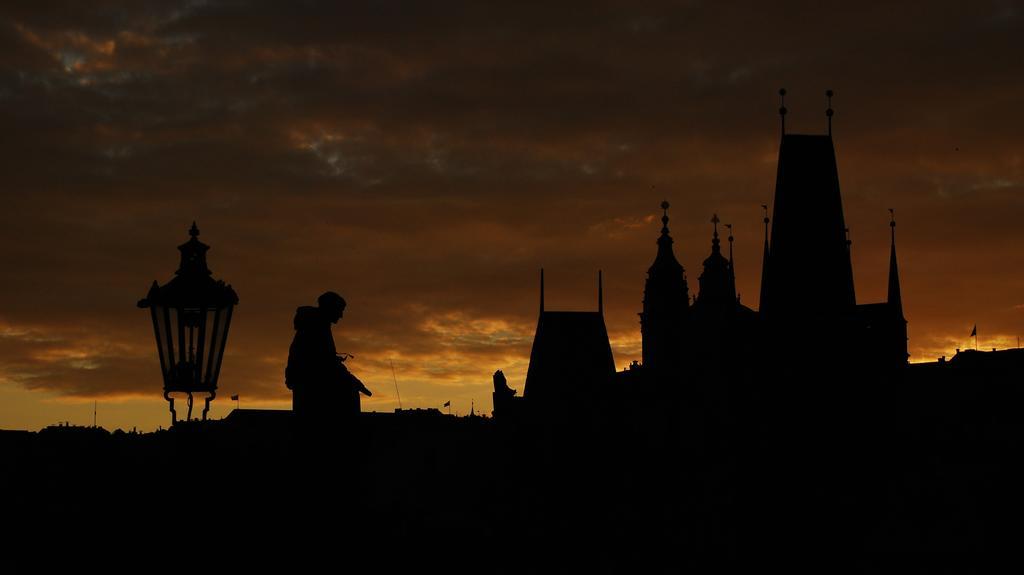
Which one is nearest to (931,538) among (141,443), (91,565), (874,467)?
(874,467)

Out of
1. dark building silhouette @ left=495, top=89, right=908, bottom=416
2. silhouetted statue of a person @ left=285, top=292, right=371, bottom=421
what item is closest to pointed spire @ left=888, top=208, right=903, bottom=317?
dark building silhouette @ left=495, top=89, right=908, bottom=416

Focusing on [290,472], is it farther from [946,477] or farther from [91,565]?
[946,477]

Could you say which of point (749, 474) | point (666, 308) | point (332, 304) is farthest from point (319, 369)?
point (666, 308)

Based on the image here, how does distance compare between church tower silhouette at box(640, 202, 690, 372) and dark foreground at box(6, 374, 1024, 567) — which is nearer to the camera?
dark foreground at box(6, 374, 1024, 567)

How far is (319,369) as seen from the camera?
1666cm

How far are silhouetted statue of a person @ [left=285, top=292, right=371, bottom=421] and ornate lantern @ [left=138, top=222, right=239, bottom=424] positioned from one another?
0.71 metres

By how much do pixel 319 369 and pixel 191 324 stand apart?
1.29 meters

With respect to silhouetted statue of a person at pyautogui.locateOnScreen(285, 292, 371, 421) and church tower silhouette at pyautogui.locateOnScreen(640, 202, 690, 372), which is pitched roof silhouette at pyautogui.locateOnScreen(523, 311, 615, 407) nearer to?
church tower silhouette at pyautogui.locateOnScreen(640, 202, 690, 372)

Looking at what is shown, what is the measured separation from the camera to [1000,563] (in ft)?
321

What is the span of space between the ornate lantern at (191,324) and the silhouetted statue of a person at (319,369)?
71 centimetres

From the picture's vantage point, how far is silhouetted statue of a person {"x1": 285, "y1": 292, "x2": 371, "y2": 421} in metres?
16.6

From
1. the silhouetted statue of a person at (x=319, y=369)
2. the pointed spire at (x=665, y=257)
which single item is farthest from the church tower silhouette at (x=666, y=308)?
the silhouetted statue of a person at (x=319, y=369)

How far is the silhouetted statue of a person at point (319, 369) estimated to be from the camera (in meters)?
16.6

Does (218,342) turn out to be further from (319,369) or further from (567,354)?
(567,354)
